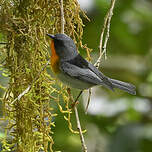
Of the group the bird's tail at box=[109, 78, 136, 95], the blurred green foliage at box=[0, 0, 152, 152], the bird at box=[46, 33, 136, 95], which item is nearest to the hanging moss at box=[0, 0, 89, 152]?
the bird at box=[46, 33, 136, 95]

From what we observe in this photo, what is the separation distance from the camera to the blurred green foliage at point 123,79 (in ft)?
9.72

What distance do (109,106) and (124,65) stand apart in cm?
45

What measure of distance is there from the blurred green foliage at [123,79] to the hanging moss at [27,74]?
678 mm

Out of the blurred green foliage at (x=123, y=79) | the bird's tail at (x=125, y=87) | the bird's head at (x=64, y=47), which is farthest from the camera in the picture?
the blurred green foliage at (x=123, y=79)

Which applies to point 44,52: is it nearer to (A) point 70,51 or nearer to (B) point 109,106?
(A) point 70,51

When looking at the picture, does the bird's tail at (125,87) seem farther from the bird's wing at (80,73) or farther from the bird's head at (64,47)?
Answer: the bird's head at (64,47)

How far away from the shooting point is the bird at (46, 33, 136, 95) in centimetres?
222

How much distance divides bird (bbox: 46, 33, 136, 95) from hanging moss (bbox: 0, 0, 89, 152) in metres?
0.09

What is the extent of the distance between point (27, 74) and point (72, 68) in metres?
0.27

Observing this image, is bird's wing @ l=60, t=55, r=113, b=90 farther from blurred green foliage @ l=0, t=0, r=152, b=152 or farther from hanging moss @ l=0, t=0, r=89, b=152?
blurred green foliage @ l=0, t=0, r=152, b=152

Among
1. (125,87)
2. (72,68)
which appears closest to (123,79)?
(125,87)

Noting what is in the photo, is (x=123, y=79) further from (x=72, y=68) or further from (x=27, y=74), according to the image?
(x=27, y=74)

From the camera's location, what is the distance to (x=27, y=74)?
2273 millimetres

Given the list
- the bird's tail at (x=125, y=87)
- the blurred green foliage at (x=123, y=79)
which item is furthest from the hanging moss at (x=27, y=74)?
the blurred green foliage at (x=123, y=79)
